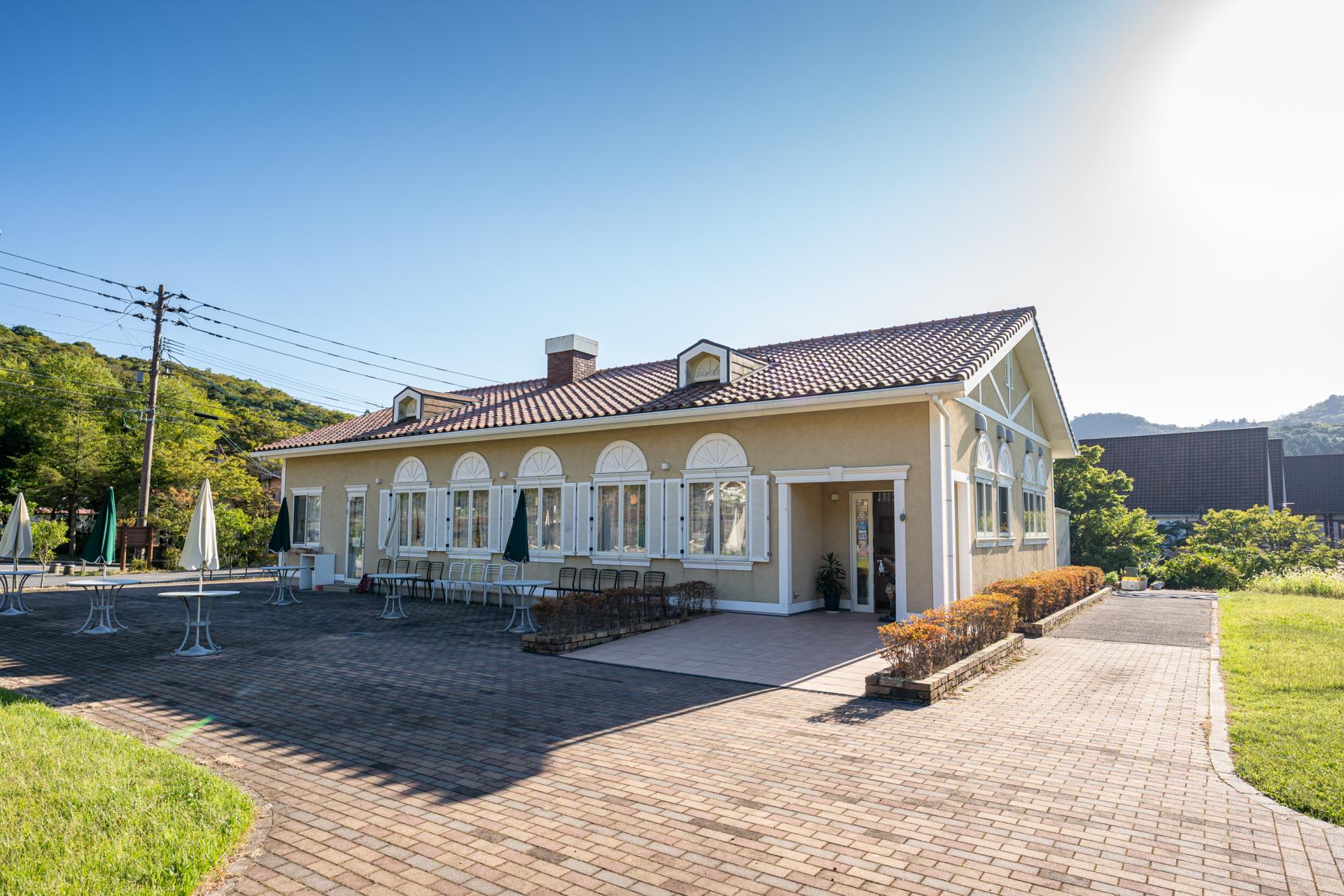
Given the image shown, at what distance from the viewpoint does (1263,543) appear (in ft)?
89.0

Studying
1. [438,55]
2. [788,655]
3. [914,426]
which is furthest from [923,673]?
[438,55]

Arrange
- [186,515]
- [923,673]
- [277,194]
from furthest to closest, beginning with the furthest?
1. [186,515]
2. [277,194]
3. [923,673]

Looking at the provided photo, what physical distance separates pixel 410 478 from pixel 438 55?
11988 mm

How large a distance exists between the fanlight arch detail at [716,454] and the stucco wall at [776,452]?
0.12 metres

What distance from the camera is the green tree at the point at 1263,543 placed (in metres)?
25.0

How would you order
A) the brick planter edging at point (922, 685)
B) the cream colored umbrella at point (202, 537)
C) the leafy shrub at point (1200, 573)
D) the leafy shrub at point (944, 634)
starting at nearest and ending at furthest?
the brick planter edging at point (922, 685) → the leafy shrub at point (944, 634) → the cream colored umbrella at point (202, 537) → the leafy shrub at point (1200, 573)

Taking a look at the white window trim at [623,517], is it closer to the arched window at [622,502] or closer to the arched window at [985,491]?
the arched window at [622,502]

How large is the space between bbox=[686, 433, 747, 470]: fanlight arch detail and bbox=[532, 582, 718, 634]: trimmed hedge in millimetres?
2351

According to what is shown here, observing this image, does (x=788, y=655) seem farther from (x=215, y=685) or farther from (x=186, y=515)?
(x=186, y=515)

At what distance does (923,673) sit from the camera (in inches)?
336

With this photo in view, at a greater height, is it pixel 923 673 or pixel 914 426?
pixel 914 426

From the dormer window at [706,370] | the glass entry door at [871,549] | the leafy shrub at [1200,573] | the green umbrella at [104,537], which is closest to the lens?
the green umbrella at [104,537]

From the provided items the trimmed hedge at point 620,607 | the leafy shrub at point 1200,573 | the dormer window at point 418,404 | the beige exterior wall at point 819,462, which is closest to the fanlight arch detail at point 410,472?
the beige exterior wall at point 819,462

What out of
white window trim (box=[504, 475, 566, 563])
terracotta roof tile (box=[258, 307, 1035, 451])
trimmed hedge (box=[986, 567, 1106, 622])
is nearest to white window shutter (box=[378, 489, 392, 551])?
terracotta roof tile (box=[258, 307, 1035, 451])
